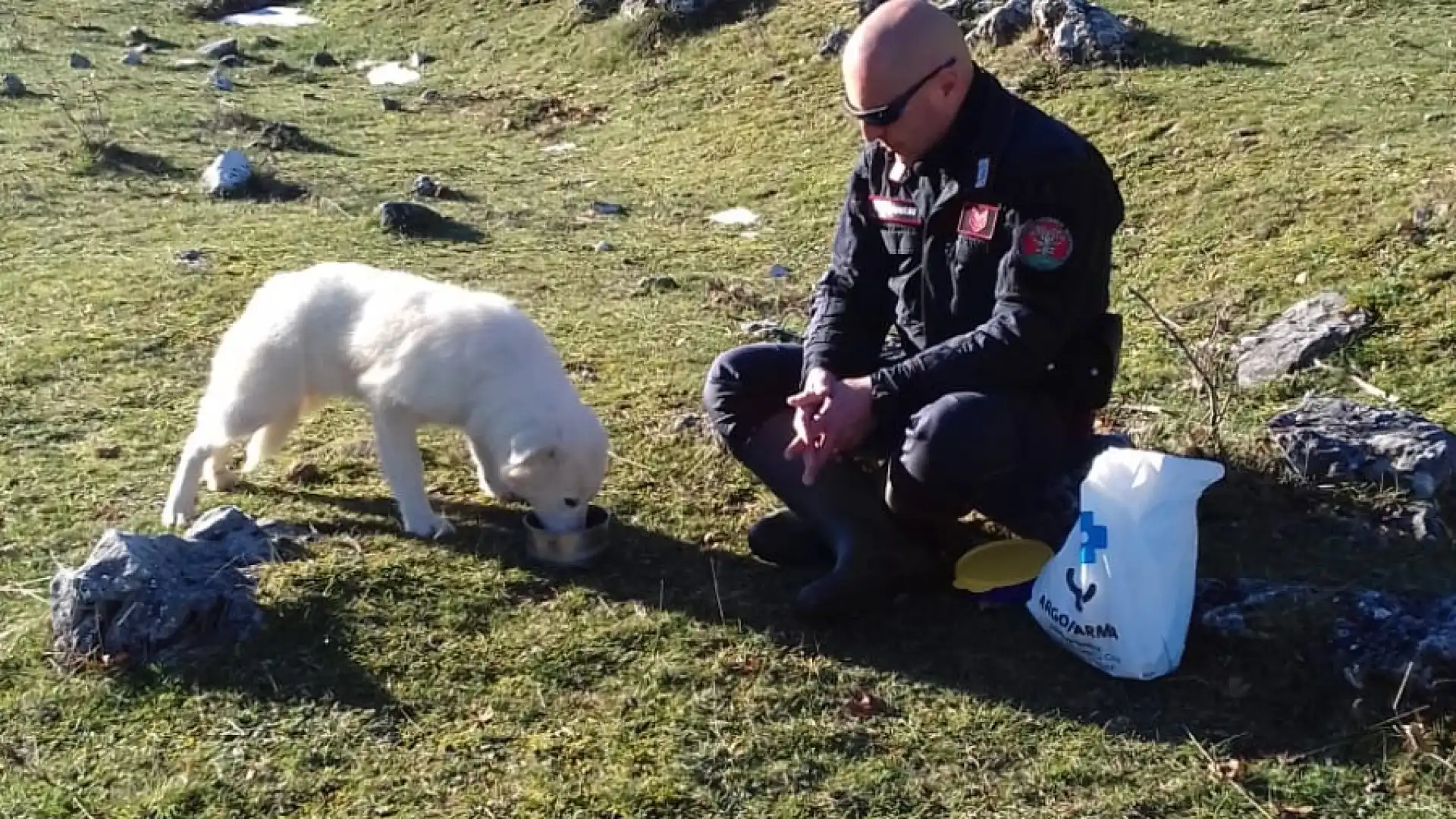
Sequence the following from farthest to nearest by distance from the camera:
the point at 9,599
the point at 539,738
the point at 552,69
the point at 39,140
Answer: the point at 552,69, the point at 39,140, the point at 9,599, the point at 539,738

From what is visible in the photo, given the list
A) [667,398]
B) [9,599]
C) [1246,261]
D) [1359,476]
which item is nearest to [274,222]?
[667,398]

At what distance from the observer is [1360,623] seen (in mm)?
3779

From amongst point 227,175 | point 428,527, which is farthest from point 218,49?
point 428,527

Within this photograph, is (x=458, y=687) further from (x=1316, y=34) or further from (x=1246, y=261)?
(x=1316, y=34)

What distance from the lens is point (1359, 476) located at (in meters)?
4.54

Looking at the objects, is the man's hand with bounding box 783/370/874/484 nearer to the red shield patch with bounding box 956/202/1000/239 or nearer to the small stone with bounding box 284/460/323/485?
the red shield patch with bounding box 956/202/1000/239

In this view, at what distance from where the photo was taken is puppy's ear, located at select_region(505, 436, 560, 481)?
4.57 m

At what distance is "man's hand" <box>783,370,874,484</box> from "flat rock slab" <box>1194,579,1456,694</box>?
3.37ft

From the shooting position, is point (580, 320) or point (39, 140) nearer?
point (580, 320)

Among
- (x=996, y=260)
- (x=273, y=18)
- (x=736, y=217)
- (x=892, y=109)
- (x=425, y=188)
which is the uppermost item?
(x=892, y=109)

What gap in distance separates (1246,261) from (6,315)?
588cm

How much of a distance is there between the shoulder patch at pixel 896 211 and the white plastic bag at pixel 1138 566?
38.9 inches

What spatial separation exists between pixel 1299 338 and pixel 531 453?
2990 millimetres

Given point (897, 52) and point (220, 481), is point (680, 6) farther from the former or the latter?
point (897, 52)
